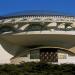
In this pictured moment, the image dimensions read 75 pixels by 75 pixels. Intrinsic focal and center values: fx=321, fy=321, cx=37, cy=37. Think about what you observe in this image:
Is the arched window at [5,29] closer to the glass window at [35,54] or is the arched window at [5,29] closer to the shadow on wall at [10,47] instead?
the shadow on wall at [10,47]

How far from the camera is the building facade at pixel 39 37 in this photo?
3997 centimetres

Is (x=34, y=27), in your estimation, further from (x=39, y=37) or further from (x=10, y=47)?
(x=10, y=47)

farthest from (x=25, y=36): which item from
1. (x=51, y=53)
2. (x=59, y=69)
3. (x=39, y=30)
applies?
(x=59, y=69)

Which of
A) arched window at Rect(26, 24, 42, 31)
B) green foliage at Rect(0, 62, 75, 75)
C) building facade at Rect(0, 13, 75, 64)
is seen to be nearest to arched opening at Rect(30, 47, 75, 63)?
building facade at Rect(0, 13, 75, 64)

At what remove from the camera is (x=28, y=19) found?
4038 cm

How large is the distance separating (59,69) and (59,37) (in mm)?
11817

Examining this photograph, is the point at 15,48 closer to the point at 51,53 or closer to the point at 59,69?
the point at 51,53

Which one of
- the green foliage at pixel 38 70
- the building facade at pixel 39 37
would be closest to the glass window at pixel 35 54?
the building facade at pixel 39 37

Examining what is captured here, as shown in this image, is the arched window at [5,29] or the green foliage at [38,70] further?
the arched window at [5,29]

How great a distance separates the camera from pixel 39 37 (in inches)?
1590

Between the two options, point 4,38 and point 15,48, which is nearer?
point 4,38

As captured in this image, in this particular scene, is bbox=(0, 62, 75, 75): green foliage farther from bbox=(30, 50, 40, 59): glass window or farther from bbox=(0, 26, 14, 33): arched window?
bbox=(0, 26, 14, 33): arched window

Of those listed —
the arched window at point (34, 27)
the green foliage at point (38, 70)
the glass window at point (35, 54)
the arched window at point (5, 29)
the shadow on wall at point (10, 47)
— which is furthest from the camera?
the shadow on wall at point (10, 47)

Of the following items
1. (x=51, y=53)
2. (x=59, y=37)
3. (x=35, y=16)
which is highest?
(x=35, y=16)
